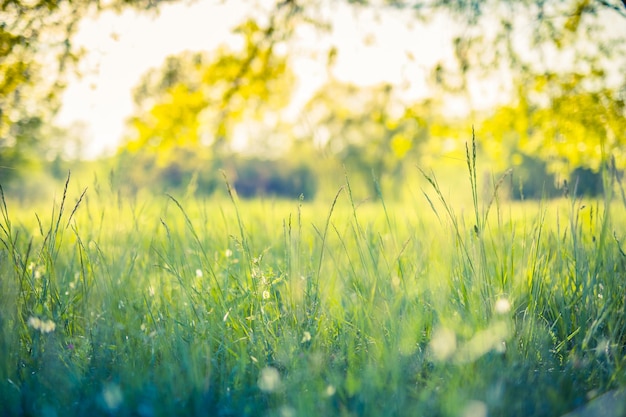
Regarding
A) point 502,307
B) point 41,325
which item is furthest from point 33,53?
point 502,307

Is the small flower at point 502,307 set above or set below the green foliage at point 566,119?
below

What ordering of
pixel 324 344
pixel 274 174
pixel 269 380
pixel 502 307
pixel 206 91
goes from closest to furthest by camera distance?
pixel 269 380, pixel 502 307, pixel 324 344, pixel 206 91, pixel 274 174

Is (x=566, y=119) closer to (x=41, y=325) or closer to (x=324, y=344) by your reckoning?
(x=324, y=344)

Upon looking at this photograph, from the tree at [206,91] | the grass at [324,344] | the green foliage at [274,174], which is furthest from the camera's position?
the green foliage at [274,174]

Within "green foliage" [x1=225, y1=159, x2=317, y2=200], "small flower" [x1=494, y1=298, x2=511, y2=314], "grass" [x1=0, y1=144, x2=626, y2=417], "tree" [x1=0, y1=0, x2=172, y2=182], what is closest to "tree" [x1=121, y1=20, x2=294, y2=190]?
"tree" [x1=0, y1=0, x2=172, y2=182]

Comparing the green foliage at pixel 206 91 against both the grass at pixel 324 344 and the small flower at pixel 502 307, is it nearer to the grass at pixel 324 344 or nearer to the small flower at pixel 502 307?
the grass at pixel 324 344

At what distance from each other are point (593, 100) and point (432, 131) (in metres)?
1.36

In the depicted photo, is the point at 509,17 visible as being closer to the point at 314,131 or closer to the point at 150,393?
the point at 314,131

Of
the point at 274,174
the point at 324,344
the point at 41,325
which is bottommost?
the point at 274,174

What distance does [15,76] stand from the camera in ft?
8.46

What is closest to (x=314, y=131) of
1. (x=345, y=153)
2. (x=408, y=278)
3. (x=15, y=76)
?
(x=408, y=278)

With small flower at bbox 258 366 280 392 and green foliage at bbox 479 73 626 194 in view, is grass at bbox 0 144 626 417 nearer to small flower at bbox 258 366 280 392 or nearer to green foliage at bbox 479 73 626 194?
small flower at bbox 258 366 280 392

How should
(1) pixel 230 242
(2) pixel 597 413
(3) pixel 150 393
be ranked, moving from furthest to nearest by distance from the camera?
1. (1) pixel 230 242
2. (3) pixel 150 393
3. (2) pixel 597 413

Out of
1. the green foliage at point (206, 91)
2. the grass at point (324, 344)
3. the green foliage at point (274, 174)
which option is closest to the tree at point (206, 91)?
the green foliage at point (206, 91)
